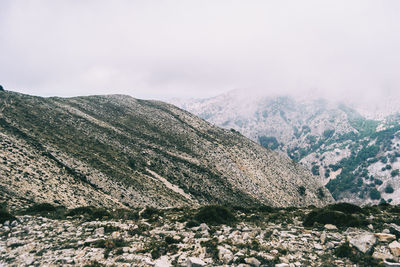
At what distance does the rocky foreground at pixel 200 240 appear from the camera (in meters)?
12.0

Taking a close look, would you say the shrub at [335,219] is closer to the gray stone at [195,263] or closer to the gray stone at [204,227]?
the gray stone at [204,227]

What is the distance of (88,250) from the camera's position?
13.7 metres

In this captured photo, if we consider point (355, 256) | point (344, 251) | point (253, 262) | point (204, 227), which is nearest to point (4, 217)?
point (204, 227)

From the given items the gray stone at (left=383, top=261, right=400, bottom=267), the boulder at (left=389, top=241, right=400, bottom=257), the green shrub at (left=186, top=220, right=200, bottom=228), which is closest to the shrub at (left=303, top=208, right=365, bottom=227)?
the boulder at (left=389, top=241, right=400, bottom=257)

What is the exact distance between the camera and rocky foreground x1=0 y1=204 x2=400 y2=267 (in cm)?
1202

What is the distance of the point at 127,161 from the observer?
52.9 metres

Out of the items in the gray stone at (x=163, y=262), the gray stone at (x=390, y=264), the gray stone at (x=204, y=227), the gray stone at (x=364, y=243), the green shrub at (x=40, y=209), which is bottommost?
the green shrub at (x=40, y=209)

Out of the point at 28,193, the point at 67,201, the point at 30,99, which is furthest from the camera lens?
the point at 30,99

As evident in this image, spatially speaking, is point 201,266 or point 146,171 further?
point 146,171

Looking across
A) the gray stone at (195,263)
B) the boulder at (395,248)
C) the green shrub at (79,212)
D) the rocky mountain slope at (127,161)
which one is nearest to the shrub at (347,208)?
the boulder at (395,248)

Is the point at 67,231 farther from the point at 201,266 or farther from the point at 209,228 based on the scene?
the point at 201,266

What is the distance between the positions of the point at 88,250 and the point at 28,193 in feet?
61.7

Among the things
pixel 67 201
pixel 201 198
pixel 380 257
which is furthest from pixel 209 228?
pixel 201 198

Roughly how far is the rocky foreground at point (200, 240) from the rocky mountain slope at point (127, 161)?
9922 mm
